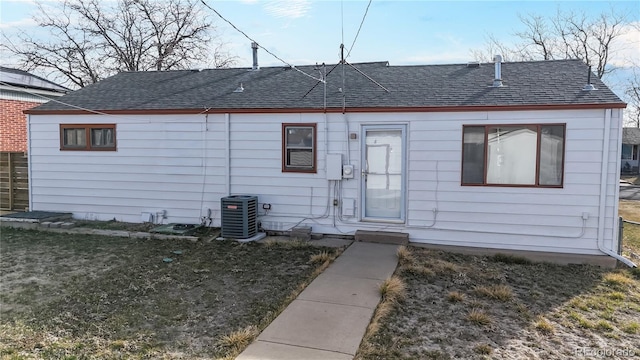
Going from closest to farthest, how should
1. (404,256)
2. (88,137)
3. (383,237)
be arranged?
(404,256), (383,237), (88,137)

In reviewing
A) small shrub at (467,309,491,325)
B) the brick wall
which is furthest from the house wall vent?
the brick wall

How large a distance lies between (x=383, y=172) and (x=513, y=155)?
222 cm

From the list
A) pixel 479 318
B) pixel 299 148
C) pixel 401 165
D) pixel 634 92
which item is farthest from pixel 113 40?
pixel 634 92

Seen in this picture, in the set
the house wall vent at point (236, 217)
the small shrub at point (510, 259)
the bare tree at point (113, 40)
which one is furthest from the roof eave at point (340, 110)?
the bare tree at point (113, 40)

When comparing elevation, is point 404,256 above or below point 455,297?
above

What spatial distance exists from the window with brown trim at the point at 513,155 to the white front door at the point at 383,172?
114 cm

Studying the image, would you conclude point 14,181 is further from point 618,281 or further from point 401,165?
point 618,281

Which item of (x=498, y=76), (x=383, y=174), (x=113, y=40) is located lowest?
(x=383, y=174)

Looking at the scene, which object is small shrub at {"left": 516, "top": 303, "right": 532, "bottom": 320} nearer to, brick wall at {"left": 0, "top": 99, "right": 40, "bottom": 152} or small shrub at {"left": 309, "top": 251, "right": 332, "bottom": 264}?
small shrub at {"left": 309, "top": 251, "right": 332, "bottom": 264}

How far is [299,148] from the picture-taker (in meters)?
8.03

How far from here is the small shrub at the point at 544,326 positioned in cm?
406

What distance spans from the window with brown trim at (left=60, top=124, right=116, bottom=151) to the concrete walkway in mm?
6080

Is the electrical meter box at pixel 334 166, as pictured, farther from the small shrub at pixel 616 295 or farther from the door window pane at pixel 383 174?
the small shrub at pixel 616 295

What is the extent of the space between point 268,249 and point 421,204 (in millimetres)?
2823
